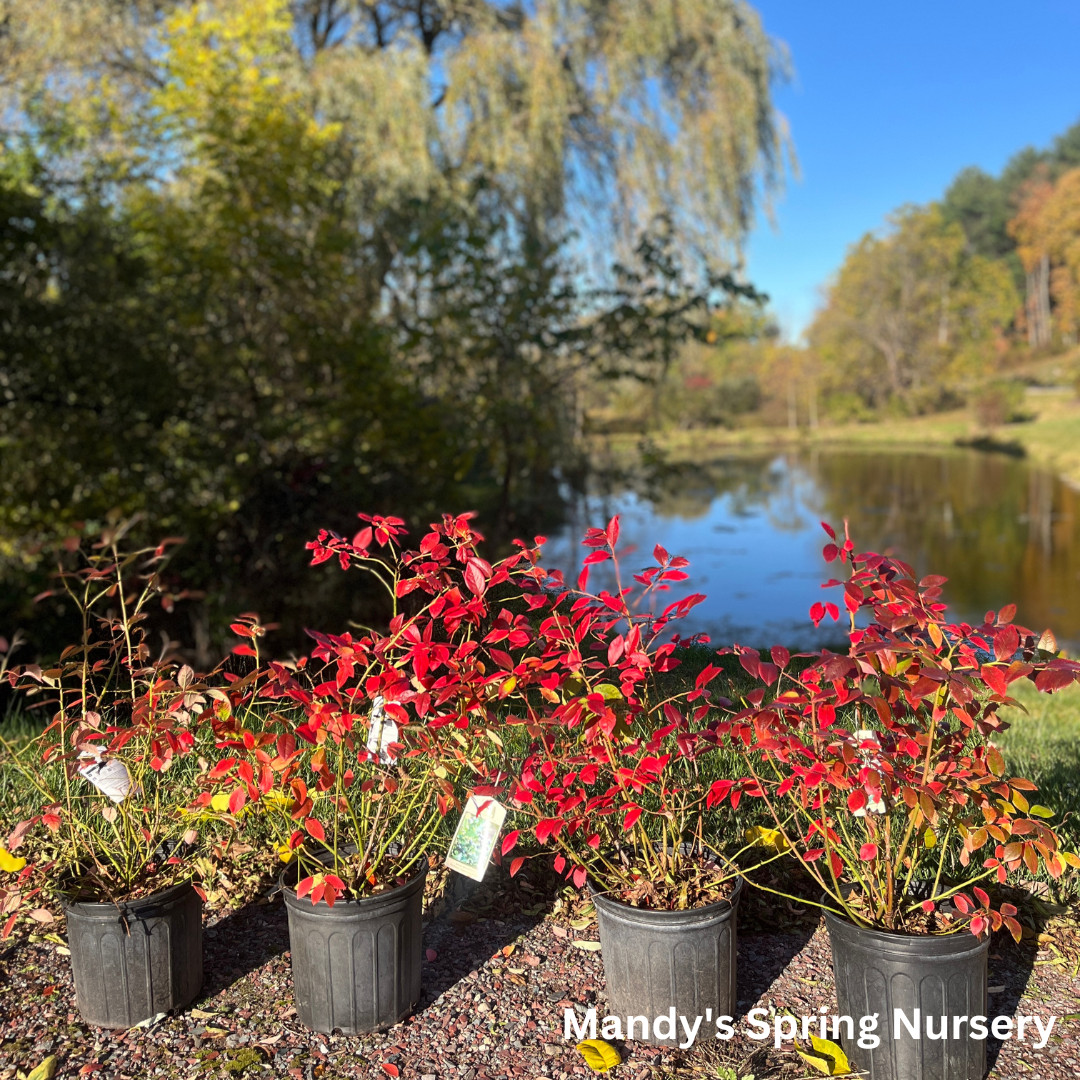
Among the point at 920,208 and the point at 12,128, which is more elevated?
the point at 920,208

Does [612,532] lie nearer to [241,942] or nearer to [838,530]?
[241,942]

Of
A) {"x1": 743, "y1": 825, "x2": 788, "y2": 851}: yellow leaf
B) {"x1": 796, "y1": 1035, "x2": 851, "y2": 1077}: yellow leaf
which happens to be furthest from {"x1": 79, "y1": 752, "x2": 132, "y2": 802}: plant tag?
{"x1": 796, "y1": 1035, "x2": 851, "y2": 1077}: yellow leaf

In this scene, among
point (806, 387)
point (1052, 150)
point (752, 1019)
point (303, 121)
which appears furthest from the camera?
point (1052, 150)

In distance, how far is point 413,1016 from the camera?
1803 millimetres

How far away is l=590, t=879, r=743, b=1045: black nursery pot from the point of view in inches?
66.1

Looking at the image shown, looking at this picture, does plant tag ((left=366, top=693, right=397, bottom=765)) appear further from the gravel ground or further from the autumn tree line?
the autumn tree line

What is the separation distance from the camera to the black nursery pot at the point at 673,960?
66.1 inches

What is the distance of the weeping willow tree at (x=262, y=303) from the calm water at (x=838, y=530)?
1.34 meters

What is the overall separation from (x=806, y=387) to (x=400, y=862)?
32.1 metres

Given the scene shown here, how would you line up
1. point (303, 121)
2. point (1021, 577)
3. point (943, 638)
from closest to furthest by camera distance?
point (943, 638) < point (303, 121) < point (1021, 577)

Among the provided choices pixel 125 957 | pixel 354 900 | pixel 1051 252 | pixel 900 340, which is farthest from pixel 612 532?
pixel 1051 252

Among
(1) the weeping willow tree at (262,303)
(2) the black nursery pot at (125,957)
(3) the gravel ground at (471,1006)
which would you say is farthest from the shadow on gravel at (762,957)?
(1) the weeping willow tree at (262,303)

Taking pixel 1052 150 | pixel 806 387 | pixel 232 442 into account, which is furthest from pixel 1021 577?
pixel 1052 150

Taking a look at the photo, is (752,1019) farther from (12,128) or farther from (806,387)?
(806,387)
